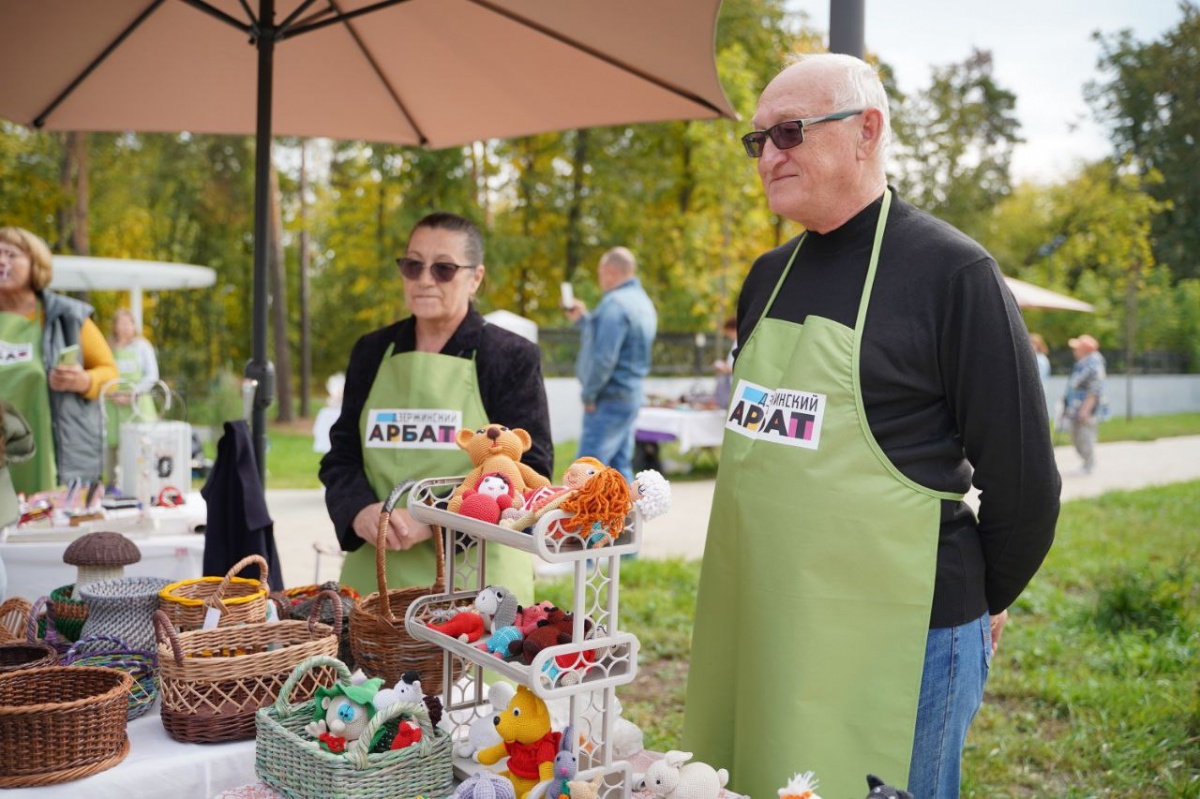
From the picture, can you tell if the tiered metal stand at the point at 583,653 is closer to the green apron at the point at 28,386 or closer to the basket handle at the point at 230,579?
the basket handle at the point at 230,579

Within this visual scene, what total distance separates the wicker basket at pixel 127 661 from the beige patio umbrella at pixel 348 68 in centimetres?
174

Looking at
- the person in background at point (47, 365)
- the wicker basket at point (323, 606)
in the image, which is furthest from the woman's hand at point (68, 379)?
the wicker basket at point (323, 606)

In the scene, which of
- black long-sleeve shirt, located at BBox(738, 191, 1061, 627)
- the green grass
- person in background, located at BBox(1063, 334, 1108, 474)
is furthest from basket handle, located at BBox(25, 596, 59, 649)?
person in background, located at BBox(1063, 334, 1108, 474)

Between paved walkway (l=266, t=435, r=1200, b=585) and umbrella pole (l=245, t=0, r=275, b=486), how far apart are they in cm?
135

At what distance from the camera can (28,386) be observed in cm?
406

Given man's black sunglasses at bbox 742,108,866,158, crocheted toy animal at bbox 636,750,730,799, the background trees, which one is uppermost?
the background trees

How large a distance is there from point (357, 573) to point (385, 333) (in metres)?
0.68

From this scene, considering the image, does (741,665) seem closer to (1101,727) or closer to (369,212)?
(1101,727)

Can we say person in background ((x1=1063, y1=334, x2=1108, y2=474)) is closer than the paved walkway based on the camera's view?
No

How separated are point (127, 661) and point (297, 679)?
0.47 meters

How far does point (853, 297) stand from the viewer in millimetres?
1848

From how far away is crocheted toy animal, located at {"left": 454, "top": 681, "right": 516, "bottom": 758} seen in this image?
5.44ft

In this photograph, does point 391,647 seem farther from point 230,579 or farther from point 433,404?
point 433,404

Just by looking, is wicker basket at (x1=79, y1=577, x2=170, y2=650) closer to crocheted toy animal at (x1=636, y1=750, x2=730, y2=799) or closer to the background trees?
crocheted toy animal at (x1=636, y1=750, x2=730, y2=799)
